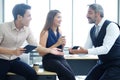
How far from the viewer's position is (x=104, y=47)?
3076mm

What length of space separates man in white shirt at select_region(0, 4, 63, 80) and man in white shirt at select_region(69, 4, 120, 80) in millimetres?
661

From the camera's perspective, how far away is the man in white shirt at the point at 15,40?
3199 mm

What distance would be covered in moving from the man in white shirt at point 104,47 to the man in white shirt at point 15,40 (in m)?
0.66

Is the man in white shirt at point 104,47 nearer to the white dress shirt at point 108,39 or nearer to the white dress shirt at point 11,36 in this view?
the white dress shirt at point 108,39

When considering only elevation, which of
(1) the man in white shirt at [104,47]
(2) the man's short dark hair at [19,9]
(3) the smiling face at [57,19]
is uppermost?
(2) the man's short dark hair at [19,9]

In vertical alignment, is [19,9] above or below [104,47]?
above

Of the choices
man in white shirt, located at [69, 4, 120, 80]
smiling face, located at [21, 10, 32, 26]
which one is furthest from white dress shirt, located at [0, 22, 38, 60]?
man in white shirt, located at [69, 4, 120, 80]

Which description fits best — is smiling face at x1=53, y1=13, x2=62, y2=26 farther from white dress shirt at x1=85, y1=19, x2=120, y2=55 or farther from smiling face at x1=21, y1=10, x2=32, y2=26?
white dress shirt at x1=85, y1=19, x2=120, y2=55

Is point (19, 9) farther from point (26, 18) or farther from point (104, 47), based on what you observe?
point (104, 47)

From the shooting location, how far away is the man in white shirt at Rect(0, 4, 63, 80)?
320cm

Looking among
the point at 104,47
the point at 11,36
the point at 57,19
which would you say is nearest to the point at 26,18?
the point at 11,36

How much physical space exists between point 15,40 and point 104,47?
112 centimetres

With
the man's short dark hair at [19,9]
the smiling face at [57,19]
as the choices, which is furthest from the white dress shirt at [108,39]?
the man's short dark hair at [19,9]

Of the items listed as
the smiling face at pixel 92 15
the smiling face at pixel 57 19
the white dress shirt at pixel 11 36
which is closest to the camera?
the white dress shirt at pixel 11 36
